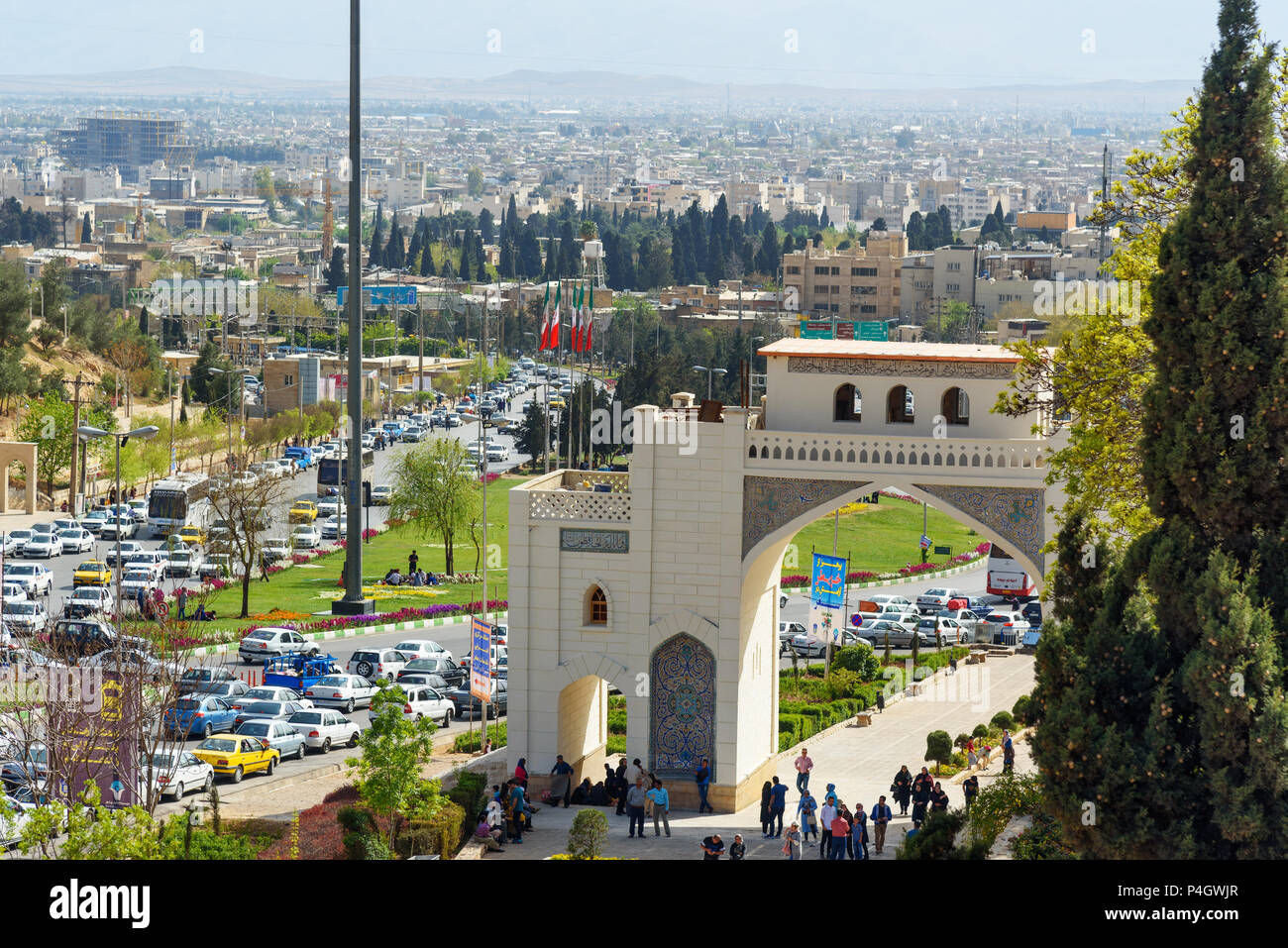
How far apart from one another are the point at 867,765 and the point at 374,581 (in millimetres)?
26831

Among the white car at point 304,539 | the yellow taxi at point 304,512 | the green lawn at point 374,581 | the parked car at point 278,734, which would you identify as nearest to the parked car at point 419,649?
the green lawn at point 374,581

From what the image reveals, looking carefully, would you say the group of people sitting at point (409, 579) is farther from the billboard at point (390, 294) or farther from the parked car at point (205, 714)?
the billboard at point (390, 294)

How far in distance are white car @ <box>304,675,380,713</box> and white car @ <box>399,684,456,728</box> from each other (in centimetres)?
89

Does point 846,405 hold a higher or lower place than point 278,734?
higher

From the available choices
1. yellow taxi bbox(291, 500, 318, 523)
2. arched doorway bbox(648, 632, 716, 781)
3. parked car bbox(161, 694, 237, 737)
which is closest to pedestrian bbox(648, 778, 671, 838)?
arched doorway bbox(648, 632, 716, 781)

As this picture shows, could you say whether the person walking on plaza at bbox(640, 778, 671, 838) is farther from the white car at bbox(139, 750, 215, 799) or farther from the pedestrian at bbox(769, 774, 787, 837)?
the white car at bbox(139, 750, 215, 799)

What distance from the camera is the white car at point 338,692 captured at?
1505 inches

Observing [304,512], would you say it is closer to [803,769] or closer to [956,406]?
[803,769]

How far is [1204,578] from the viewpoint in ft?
53.3

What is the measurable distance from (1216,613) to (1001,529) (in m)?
11.6

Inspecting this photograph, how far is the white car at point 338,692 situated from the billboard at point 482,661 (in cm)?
615

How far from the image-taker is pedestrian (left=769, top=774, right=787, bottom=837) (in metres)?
26.9

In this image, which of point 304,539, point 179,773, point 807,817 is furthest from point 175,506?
point 807,817
